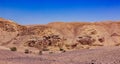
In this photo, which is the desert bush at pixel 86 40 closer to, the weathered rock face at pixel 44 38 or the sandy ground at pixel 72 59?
the weathered rock face at pixel 44 38

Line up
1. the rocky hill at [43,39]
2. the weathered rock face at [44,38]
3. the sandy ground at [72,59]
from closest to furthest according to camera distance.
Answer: the sandy ground at [72,59]
the rocky hill at [43,39]
the weathered rock face at [44,38]

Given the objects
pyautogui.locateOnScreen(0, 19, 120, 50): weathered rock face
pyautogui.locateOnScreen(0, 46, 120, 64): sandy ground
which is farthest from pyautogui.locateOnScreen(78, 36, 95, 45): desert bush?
pyautogui.locateOnScreen(0, 46, 120, 64): sandy ground

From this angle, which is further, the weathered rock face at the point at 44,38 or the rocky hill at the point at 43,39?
the weathered rock face at the point at 44,38

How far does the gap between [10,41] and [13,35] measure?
4394 mm

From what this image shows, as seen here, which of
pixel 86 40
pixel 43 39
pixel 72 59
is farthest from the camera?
pixel 86 40

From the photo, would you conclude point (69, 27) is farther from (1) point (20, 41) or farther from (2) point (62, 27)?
(1) point (20, 41)

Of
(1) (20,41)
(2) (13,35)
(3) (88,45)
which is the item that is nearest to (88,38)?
(3) (88,45)

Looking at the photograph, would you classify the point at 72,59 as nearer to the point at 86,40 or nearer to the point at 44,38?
the point at 44,38

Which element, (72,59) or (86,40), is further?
(86,40)

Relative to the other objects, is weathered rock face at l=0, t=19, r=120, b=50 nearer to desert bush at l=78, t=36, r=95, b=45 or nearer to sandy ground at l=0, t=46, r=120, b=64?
desert bush at l=78, t=36, r=95, b=45

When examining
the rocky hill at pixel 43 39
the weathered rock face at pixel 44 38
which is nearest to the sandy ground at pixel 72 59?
the rocky hill at pixel 43 39

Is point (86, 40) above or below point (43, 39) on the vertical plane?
below

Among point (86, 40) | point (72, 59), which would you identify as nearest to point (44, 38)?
point (86, 40)

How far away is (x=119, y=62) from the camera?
1625 centimetres
